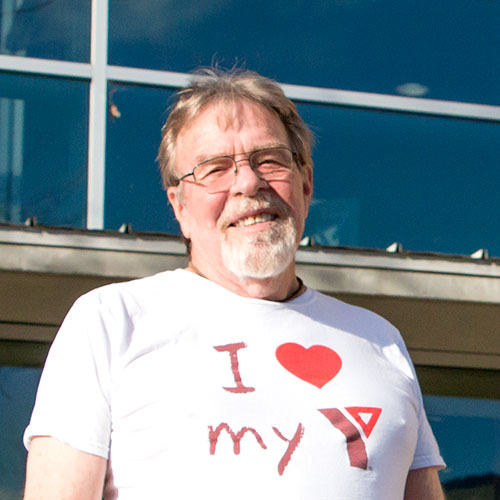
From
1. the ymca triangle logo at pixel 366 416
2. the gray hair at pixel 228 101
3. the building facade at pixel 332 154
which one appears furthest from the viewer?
the building facade at pixel 332 154

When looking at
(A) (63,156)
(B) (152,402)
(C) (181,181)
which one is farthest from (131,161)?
(B) (152,402)

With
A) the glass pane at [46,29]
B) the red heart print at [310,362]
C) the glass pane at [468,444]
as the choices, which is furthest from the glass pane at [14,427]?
the red heart print at [310,362]

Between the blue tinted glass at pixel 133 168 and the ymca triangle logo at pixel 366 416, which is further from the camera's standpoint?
the blue tinted glass at pixel 133 168

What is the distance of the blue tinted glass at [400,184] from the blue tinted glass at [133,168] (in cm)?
69

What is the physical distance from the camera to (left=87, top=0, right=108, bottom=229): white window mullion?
12.8 feet

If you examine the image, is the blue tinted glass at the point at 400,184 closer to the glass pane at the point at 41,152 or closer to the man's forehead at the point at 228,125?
the glass pane at the point at 41,152

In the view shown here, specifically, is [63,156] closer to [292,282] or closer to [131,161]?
[131,161]

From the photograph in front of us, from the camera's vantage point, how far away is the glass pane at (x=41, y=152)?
152 inches

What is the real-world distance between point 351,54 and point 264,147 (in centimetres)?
257

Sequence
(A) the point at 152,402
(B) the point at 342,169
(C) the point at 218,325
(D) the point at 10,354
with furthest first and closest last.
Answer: (B) the point at 342,169 < (D) the point at 10,354 < (C) the point at 218,325 < (A) the point at 152,402

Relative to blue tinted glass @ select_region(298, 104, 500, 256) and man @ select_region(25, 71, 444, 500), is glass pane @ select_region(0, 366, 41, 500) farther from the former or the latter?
man @ select_region(25, 71, 444, 500)

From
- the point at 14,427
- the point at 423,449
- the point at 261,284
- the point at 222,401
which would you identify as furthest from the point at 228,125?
the point at 14,427

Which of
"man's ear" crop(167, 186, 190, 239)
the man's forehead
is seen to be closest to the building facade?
"man's ear" crop(167, 186, 190, 239)

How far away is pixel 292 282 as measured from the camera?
73.6 inches
